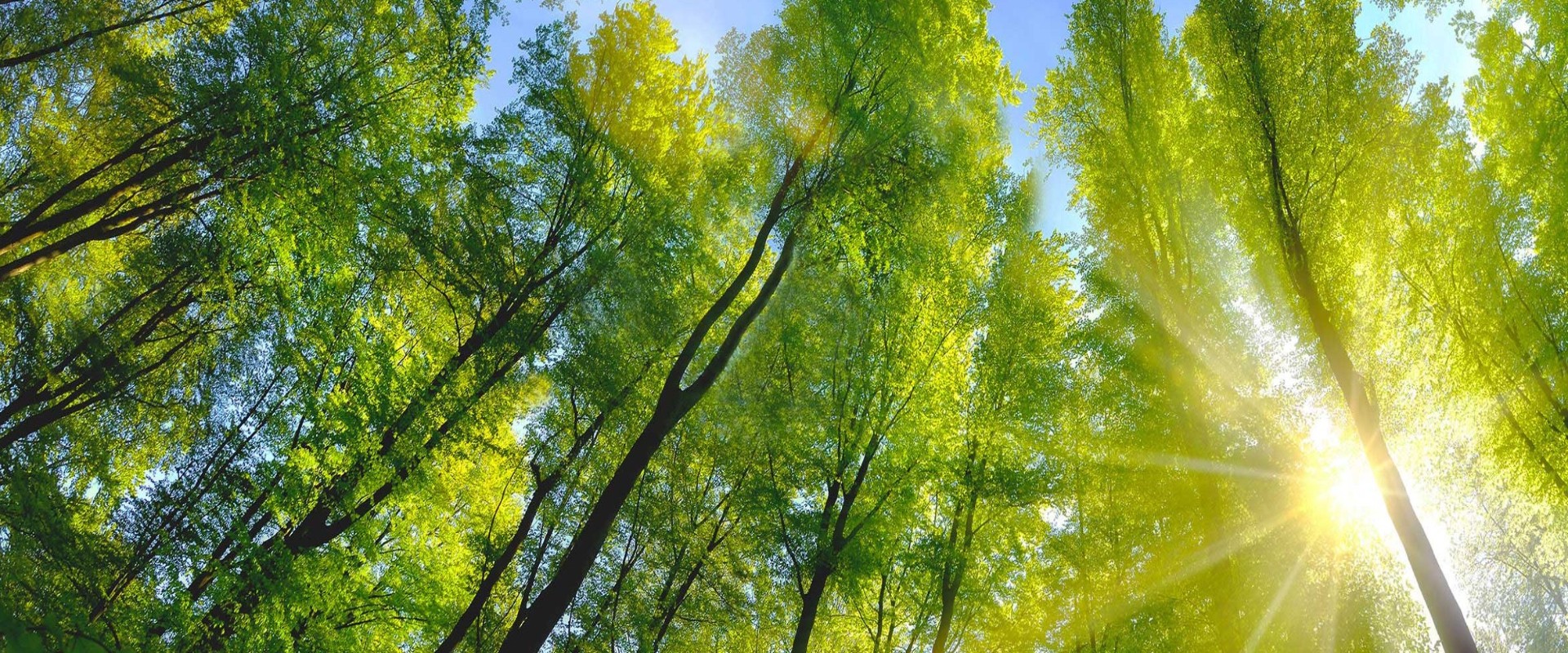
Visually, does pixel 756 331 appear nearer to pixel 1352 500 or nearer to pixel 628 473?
pixel 628 473

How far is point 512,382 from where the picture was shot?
28.8 ft

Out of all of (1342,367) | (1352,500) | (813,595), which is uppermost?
(1352,500)

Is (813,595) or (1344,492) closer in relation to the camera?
(813,595)

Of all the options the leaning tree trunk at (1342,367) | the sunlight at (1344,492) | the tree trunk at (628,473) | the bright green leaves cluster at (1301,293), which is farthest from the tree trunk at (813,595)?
the sunlight at (1344,492)

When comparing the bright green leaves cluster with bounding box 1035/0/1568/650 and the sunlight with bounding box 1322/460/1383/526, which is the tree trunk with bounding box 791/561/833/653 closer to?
the bright green leaves cluster with bounding box 1035/0/1568/650

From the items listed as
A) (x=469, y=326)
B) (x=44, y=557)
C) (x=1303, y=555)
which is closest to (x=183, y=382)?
(x=44, y=557)

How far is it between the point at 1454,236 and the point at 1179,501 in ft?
17.5

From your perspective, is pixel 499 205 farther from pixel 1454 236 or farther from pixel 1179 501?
pixel 1454 236

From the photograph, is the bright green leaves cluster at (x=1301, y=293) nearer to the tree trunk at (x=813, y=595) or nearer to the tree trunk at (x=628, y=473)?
the tree trunk at (x=813, y=595)

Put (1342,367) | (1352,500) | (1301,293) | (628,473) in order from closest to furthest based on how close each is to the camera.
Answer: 1. (628,473)
2. (1342,367)
3. (1301,293)
4. (1352,500)

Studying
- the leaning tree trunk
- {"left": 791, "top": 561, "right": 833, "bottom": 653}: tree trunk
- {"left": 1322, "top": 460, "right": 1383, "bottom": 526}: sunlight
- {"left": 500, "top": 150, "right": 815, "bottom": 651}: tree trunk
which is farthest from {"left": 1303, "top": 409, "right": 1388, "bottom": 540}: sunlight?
{"left": 500, "top": 150, "right": 815, "bottom": 651}: tree trunk

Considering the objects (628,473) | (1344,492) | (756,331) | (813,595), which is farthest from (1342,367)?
(628,473)

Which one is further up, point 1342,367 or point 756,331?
point 756,331

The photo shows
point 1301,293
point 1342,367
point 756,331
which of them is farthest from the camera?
point 756,331
